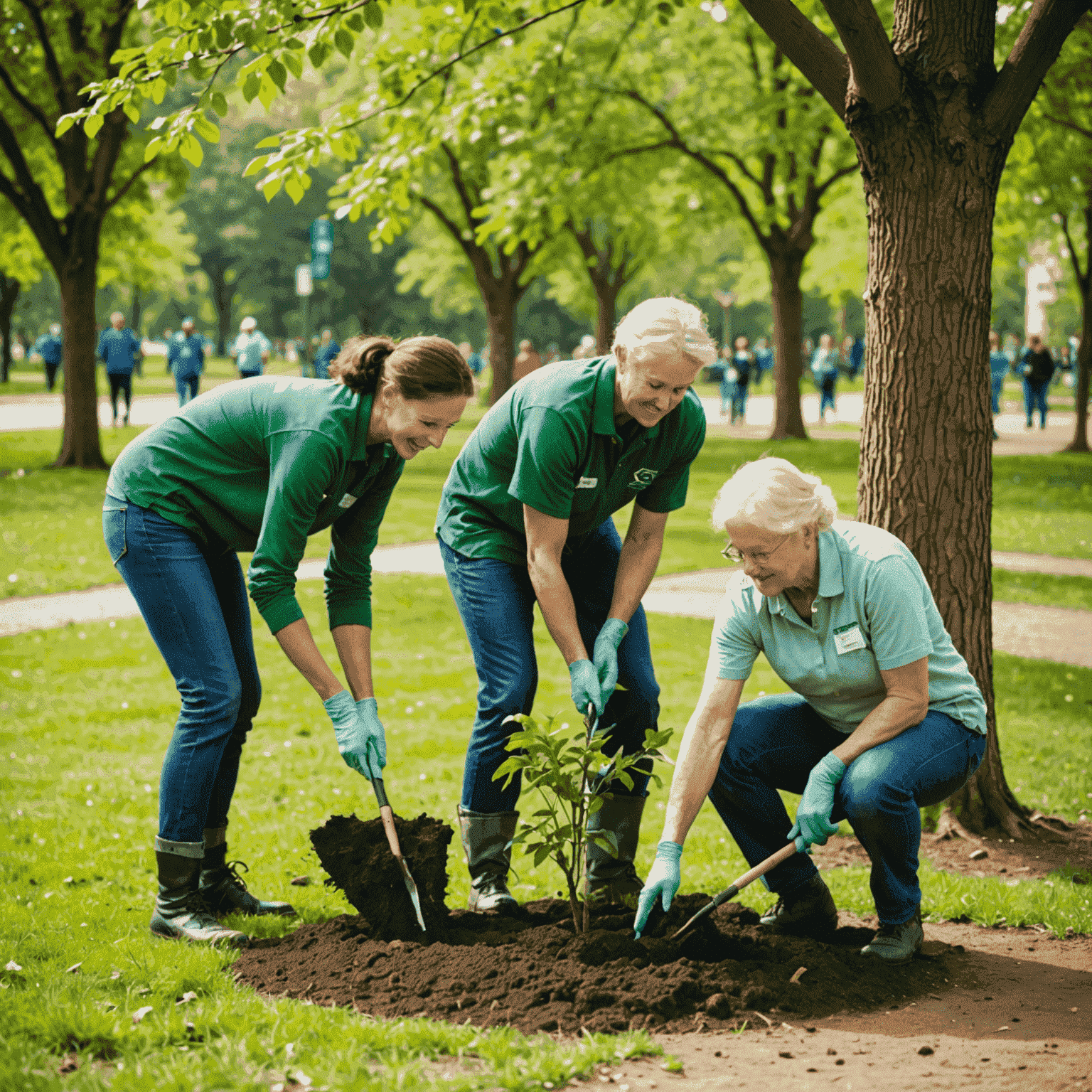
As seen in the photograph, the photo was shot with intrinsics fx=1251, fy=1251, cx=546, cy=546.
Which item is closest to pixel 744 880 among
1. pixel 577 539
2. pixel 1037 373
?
pixel 577 539

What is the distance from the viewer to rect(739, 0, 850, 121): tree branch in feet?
15.3

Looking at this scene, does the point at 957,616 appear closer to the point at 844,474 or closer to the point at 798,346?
the point at 844,474

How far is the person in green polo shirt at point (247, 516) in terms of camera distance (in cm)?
353

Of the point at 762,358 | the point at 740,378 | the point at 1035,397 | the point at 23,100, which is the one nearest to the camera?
the point at 23,100

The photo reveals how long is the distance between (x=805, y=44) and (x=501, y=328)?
813 inches

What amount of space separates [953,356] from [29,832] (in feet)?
13.3

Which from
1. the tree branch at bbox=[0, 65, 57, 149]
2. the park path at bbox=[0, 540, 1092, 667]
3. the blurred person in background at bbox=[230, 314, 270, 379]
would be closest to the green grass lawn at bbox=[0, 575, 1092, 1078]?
the park path at bbox=[0, 540, 1092, 667]

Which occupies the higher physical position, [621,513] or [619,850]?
[621,513]

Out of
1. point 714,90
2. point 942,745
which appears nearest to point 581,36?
point 714,90

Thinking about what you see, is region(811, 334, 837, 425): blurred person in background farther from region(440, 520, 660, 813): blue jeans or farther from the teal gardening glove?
the teal gardening glove

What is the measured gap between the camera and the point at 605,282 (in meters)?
29.9

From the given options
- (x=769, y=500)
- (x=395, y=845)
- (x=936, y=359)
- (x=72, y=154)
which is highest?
(x=72, y=154)

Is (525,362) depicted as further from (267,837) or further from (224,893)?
(224,893)

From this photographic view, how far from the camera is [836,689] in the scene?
11.9 feet
